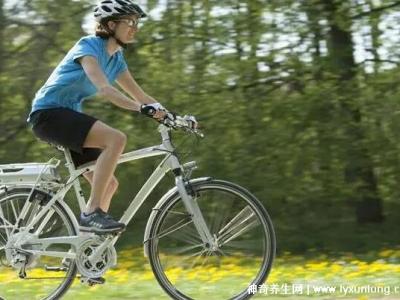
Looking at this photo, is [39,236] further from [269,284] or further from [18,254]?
[269,284]

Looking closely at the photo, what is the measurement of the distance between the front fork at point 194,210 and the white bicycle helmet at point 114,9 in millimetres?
979

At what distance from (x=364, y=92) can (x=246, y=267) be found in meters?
5.26

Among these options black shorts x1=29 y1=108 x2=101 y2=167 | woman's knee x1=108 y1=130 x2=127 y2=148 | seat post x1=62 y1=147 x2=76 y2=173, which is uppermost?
black shorts x1=29 y1=108 x2=101 y2=167

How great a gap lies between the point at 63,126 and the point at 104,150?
27cm

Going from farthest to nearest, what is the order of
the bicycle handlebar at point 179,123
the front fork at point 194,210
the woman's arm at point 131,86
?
1. the woman's arm at point 131,86
2. the front fork at point 194,210
3. the bicycle handlebar at point 179,123

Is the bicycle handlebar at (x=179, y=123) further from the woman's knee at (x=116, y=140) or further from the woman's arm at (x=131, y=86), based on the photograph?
the woman's arm at (x=131, y=86)

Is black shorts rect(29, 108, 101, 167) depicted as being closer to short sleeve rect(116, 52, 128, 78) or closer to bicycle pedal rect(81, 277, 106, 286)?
short sleeve rect(116, 52, 128, 78)

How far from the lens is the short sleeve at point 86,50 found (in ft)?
15.2

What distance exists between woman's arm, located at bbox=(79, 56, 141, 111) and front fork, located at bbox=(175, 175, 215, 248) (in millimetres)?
524

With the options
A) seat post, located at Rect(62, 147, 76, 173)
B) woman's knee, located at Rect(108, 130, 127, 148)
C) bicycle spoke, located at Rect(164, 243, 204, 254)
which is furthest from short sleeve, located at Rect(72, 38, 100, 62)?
bicycle spoke, located at Rect(164, 243, 204, 254)

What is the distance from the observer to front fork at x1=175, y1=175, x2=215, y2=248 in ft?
15.7

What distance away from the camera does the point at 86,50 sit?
15.3 ft

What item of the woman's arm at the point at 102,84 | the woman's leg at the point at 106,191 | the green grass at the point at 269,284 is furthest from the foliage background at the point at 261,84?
the woman's arm at the point at 102,84

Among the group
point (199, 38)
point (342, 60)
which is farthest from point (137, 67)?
point (342, 60)
